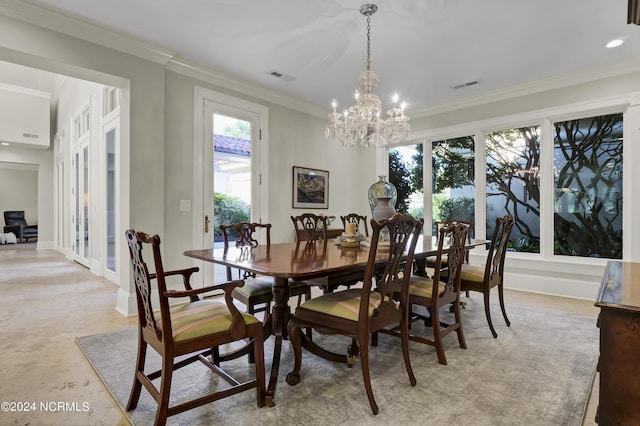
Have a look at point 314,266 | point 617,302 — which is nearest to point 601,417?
point 617,302

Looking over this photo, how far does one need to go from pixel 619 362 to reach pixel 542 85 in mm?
4401

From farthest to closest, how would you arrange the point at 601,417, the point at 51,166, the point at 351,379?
the point at 51,166 < the point at 351,379 < the point at 601,417

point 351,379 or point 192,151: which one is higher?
point 192,151

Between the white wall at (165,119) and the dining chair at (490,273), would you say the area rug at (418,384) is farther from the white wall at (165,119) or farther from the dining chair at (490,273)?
the white wall at (165,119)

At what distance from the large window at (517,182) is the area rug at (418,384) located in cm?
197

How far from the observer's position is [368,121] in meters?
3.24

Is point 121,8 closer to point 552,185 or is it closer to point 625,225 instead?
point 552,185

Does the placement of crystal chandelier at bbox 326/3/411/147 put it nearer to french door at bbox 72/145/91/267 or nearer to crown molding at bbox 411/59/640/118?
crown molding at bbox 411/59/640/118

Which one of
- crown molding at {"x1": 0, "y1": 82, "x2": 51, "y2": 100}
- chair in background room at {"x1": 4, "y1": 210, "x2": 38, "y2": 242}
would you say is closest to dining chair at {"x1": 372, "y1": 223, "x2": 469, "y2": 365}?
crown molding at {"x1": 0, "y1": 82, "x2": 51, "y2": 100}

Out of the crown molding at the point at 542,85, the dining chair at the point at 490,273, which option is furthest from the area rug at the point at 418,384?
the crown molding at the point at 542,85

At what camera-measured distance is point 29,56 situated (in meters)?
2.81

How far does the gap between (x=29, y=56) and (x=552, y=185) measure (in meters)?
5.71

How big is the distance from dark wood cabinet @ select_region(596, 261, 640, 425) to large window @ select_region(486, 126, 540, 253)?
4.06 meters

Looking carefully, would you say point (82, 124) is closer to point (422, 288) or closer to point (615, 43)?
point (422, 288)
